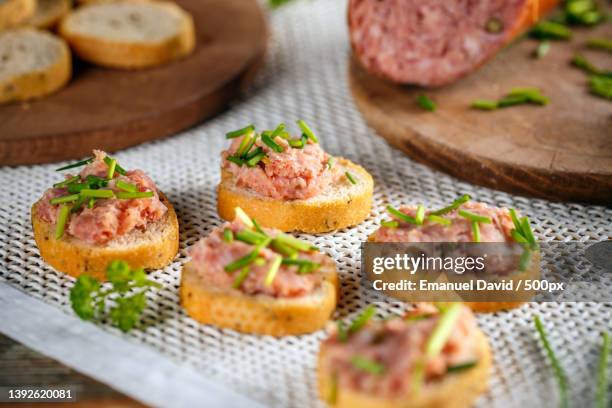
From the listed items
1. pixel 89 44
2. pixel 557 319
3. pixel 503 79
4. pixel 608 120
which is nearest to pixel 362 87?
pixel 503 79

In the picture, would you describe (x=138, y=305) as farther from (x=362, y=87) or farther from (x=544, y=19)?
(x=544, y=19)

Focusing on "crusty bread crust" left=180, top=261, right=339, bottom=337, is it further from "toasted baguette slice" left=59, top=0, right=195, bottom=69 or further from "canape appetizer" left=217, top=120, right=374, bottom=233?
"toasted baguette slice" left=59, top=0, right=195, bottom=69

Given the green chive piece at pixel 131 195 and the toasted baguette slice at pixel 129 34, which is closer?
the green chive piece at pixel 131 195

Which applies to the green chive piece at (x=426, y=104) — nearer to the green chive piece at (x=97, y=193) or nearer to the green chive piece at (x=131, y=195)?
the green chive piece at (x=131, y=195)

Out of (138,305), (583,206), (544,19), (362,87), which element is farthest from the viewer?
(544,19)

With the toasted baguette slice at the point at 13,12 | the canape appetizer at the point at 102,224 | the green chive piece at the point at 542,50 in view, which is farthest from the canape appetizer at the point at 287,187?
the toasted baguette slice at the point at 13,12

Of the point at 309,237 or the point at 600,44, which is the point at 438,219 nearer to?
the point at 309,237
